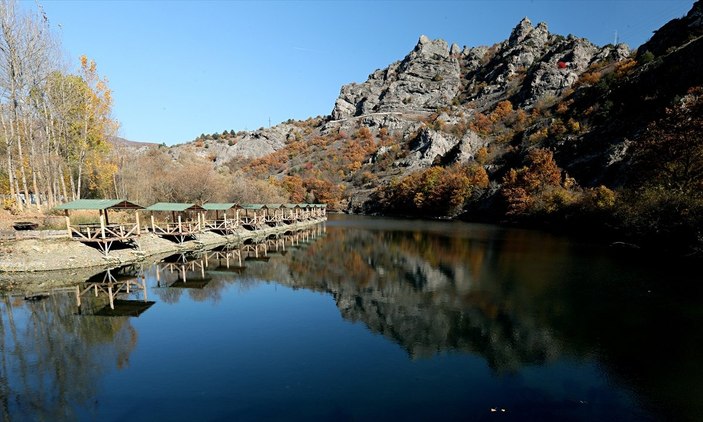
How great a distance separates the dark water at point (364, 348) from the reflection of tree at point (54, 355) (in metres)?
0.06

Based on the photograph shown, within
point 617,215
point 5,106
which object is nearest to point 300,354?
point 5,106

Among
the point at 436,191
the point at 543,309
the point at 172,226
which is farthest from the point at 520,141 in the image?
the point at 543,309

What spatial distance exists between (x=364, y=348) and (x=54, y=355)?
10.6m

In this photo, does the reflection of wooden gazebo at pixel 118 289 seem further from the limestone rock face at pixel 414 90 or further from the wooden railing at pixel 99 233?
the limestone rock face at pixel 414 90

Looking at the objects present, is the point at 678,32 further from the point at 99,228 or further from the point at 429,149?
the point at 99,228

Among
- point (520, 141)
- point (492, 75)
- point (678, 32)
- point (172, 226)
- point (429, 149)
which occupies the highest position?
point (492, 75)

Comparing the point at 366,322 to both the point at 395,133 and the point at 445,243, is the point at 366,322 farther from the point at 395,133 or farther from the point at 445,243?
the point at 395,133

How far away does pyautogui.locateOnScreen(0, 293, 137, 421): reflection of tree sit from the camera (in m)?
9.27

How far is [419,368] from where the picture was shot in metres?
11.5

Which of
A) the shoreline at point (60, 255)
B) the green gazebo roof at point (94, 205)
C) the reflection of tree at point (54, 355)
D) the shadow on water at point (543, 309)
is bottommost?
the shadow on water at point (543, 309)

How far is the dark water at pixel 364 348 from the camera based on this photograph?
30.6 ft

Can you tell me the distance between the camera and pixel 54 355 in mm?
11859

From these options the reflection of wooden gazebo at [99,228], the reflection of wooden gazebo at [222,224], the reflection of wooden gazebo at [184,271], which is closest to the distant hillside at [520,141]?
the reflection of wooden gazebo at [184,271]

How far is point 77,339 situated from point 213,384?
6.89 metres
